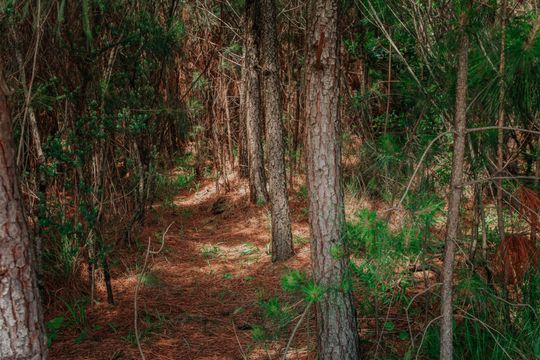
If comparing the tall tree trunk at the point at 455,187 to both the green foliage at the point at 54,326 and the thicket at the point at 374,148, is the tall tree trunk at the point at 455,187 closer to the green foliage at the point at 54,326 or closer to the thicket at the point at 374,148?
the thicket at the point at 374,148

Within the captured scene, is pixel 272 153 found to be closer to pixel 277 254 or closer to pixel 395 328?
pixel 277 254

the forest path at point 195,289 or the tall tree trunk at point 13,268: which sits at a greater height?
the tall tree trunk at point 13,268

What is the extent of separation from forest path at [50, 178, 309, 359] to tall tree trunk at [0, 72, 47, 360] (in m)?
1.11

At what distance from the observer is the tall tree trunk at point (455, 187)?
9.16ft

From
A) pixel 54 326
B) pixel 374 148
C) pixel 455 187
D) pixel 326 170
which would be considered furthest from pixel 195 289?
pixel 455 187

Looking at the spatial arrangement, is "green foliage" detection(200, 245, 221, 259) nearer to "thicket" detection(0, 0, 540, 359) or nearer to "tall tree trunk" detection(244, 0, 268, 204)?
"thicket" detection(0, 0, 540, 359)

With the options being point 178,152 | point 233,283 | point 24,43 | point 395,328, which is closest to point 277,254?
point 233,283

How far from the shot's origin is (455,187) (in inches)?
111

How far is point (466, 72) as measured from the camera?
279 cm

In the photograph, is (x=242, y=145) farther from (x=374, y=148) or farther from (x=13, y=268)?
(x=13, y=268)

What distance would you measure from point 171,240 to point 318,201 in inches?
154

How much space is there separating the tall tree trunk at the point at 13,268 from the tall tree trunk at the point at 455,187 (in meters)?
2.19

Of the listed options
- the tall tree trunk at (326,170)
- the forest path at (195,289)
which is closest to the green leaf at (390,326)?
the tall tree trunk at (326,170)

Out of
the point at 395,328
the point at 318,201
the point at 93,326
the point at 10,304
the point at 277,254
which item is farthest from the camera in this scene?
the point at 277,254
